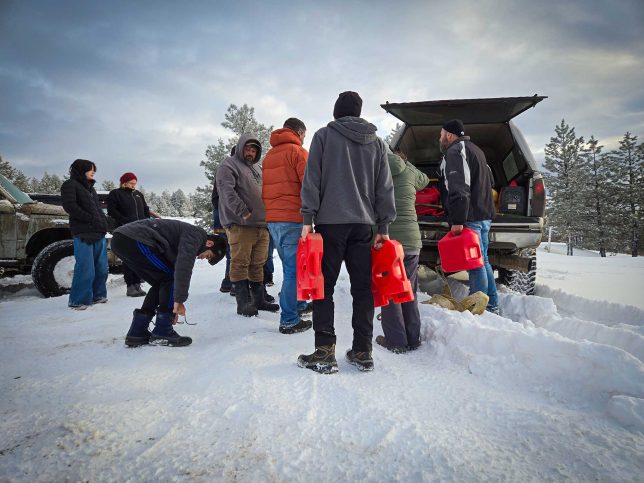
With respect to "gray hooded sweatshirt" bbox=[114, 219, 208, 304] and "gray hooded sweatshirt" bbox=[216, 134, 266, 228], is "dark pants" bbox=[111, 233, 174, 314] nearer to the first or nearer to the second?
"gray hooded sweatshirt" bbox=[114, 219, 208, 304]

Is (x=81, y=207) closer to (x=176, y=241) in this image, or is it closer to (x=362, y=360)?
(x=176, y=241)

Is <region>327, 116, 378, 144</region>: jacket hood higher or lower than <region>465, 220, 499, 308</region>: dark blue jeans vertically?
higher

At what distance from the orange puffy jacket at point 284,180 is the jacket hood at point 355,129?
0.87 metres

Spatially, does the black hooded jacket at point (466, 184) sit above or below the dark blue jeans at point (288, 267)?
above

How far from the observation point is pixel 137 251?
265 cm

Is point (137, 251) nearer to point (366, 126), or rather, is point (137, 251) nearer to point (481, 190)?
point (366, 126)

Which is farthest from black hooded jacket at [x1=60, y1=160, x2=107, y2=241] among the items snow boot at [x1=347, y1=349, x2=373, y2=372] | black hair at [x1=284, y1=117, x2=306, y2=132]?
snow boot at [x1=347, y1=349, x2=373, y2=372]

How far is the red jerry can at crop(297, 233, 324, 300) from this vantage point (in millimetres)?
2023

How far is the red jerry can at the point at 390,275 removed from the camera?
219 centimetres

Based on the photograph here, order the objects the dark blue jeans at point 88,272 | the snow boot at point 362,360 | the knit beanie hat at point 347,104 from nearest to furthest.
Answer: the snow boot at point 362,360
the knit beanie hat at point 347,104
the dark blue jeans at point 88,272

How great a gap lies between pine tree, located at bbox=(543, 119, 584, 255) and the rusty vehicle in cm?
3994

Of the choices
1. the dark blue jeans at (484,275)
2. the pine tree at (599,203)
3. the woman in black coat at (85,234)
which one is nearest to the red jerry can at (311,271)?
the dark blue jeans at (484,275)

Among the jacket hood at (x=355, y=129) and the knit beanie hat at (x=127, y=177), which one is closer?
the jacket hood at (x=355, y=129)

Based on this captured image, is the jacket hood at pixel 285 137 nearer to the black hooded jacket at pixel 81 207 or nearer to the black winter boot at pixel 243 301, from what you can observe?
the black winter boot at pixel 243 301
